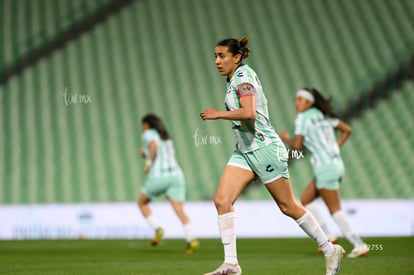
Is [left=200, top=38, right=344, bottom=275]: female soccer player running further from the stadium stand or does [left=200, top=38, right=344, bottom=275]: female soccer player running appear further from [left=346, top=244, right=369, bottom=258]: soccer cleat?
the stadium stand

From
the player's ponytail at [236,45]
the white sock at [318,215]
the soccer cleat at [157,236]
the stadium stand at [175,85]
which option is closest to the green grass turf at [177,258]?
the soccer cleat at [157,236]

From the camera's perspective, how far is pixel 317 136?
10438 millimetres

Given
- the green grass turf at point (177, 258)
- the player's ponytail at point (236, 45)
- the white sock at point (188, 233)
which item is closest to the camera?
the player's ponytail at point (236, 45)

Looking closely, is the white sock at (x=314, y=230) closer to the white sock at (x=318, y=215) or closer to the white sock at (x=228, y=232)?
the white sock at (x=228, y=232)

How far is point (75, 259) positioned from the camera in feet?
31.8

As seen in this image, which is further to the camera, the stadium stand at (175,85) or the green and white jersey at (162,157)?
the stadium stand at (175,85)

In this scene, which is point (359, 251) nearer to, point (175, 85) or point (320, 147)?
point (320, 147)

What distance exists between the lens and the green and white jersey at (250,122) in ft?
20.8

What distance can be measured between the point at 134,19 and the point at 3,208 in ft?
26.6

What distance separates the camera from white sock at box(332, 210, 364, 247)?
32.8ft

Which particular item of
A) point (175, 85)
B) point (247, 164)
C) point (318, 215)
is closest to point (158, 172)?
point (318, 215)

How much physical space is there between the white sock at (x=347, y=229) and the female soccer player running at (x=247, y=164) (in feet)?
11.5

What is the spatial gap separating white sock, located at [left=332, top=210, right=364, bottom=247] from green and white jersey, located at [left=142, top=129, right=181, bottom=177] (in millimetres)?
3448

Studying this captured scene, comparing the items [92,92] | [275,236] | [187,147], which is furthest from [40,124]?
[275,236]
